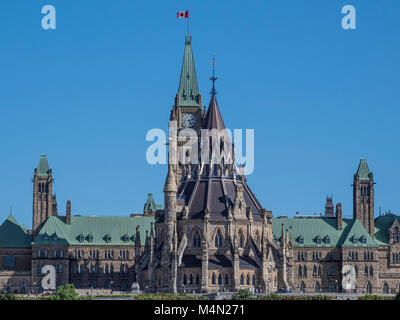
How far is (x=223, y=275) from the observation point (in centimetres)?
18388

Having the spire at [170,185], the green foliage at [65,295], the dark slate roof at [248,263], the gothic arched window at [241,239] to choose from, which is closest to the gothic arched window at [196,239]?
the gothic arched window at [241,239]

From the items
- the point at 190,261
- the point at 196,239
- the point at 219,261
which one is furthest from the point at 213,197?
the point at 190,261

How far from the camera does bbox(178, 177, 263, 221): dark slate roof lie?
191375 millimetres

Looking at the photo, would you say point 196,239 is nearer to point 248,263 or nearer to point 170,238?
point 170,238

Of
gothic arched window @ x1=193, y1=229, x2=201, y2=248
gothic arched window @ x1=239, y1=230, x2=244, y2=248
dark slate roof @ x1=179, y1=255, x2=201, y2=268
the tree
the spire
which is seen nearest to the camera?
the tree

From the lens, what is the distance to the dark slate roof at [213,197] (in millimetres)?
191375


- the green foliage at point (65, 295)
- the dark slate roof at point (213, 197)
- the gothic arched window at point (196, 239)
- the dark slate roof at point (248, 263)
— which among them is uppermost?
the dark slate roof at point (213, 197)

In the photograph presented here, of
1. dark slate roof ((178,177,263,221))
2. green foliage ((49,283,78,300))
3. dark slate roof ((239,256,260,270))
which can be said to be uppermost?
dark slate roof ((178,177,263,221))

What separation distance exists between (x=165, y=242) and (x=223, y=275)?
10.7 metres

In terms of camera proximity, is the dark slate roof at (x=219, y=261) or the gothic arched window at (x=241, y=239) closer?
the dark slate roof at (x=219, y=261)

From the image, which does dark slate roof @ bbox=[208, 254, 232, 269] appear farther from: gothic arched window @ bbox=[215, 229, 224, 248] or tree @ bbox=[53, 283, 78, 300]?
tree @ bbox=[53, 283, 78, 300]

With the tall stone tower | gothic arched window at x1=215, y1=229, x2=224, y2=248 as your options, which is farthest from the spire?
gothic arched window at x1=215, y1=229, x2=224, y2=248

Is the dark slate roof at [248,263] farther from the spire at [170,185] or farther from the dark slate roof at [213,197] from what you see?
the spire at [170,185]
